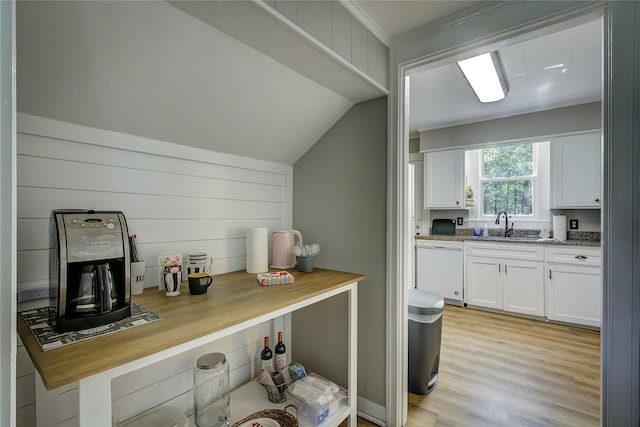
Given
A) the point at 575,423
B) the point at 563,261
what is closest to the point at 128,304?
the point at 575,423

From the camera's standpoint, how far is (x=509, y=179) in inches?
162

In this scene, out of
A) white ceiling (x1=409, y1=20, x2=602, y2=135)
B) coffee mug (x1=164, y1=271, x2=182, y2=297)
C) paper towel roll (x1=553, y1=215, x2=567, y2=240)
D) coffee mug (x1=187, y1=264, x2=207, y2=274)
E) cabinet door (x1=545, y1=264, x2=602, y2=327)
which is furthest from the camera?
paper towel roll (x1=553, y1=215, x2=567, y2=240)

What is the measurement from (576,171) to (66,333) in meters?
4.56

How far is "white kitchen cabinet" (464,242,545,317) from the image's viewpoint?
132 inches

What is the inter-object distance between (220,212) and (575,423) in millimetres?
2454

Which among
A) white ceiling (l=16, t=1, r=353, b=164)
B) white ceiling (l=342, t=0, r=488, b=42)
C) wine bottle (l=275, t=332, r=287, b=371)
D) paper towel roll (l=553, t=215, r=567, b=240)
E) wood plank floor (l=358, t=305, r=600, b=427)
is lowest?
wood plank floor (l=358, t=305, r=600, b=427)

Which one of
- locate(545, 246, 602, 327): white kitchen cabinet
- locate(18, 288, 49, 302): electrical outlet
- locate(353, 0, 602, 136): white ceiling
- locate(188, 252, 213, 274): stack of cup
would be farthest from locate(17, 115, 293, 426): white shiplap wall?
locate(545, 246, 602, 327): white kitchen cabinet

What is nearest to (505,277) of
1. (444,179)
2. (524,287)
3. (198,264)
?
(524,287)

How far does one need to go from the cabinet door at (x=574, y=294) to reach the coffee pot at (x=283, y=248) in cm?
308

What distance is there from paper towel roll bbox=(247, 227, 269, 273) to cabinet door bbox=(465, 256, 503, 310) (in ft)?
10.0

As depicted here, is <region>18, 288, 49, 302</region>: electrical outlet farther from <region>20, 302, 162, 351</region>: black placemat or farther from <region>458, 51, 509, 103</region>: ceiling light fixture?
<region>458, 51, 509, 103</region>: ceiling light fixture

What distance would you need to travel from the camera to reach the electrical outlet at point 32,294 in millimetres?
1060

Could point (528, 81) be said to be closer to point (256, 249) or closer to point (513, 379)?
point (513, 379)

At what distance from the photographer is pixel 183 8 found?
1017 mm
